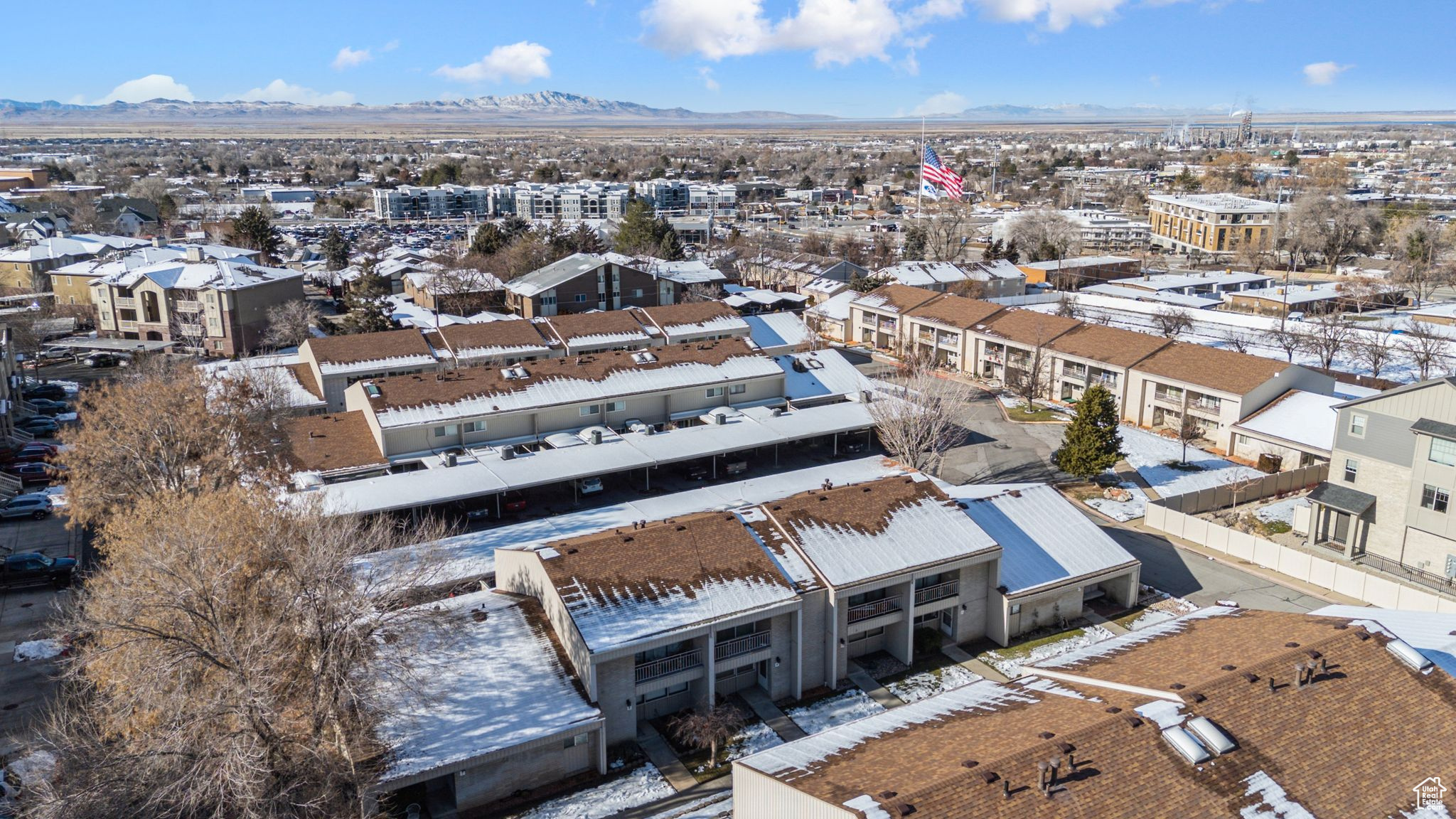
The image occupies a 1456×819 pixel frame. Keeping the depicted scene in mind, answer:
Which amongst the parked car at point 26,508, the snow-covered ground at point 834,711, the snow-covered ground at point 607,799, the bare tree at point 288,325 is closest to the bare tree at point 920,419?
the snow-covered ground at point 834,711

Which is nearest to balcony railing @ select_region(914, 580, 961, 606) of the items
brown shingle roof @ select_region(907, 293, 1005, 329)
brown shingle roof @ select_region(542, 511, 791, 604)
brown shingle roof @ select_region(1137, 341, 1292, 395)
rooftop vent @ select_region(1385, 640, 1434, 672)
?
brown shingle roof @ select_region(542, 511, 791, 604)

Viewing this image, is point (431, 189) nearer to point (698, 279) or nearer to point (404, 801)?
point (698, 279)

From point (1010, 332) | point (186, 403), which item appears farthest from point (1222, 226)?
point (186, 403)

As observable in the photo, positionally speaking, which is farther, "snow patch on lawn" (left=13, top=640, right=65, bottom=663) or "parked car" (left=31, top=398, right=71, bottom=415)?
"parked car" (left=31, top=398, right=71, bottom=415)

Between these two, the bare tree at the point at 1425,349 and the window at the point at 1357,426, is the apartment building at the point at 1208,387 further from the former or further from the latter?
the bare tree at the point at 1425,349

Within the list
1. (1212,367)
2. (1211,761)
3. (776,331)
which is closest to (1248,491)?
(1212,367)

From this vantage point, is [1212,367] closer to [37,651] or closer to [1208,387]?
[1208,387]

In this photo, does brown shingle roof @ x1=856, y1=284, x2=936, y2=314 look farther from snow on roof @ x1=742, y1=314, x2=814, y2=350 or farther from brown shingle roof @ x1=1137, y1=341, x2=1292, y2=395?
brown shingle roof @ x1=1137, y1=341, x2=1292, y2=395
